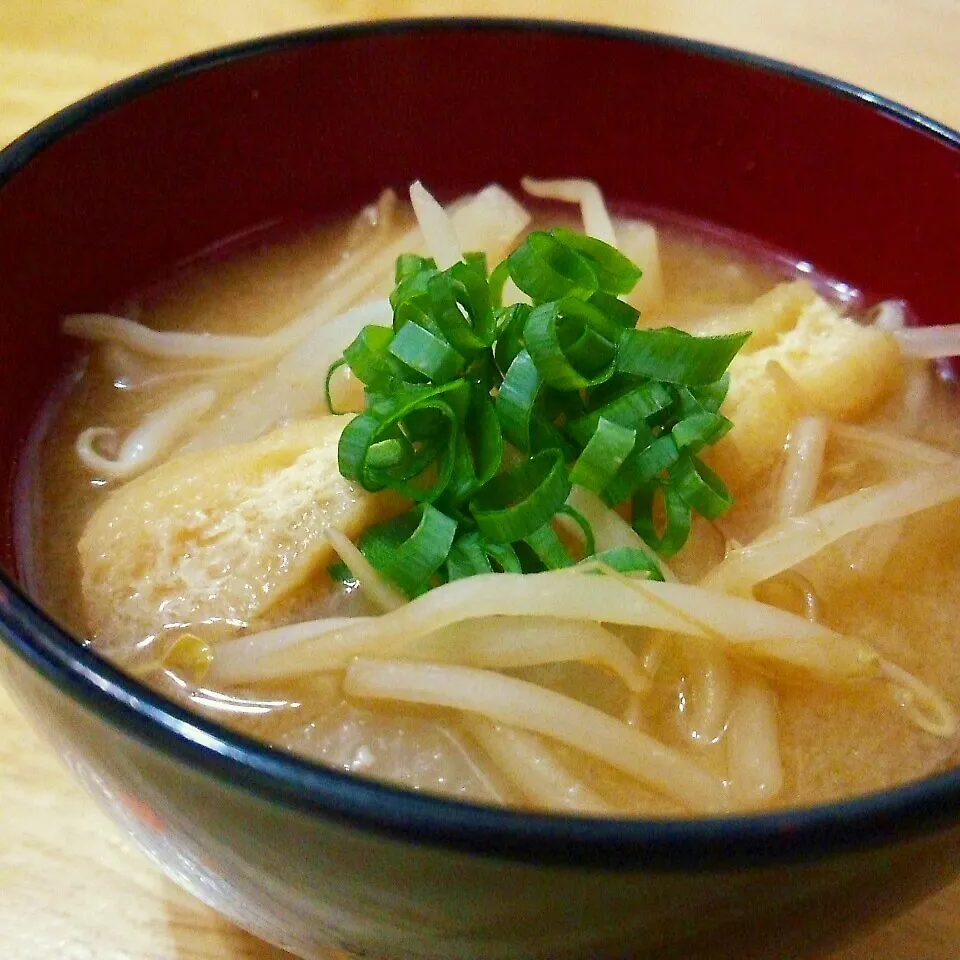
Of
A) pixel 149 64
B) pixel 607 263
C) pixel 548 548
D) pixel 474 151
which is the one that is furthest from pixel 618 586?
pixel 149 64

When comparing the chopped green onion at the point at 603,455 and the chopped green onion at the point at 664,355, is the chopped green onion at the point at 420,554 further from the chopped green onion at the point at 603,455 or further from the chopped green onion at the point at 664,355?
the chopped green onion at the point at 664,355

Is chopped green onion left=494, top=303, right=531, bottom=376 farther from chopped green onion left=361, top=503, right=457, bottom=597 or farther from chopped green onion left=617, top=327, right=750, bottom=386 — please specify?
chopped green onion left=361, top=503, right=457, bottom=597

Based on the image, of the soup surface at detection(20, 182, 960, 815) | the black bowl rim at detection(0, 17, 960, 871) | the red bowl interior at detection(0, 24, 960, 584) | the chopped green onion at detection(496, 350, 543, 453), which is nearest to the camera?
the black bowl rim at detection(0, 17, 960, 871)

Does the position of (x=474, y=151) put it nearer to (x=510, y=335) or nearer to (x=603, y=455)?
(x=510, y=335)

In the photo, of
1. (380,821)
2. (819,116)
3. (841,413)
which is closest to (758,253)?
(819,116)

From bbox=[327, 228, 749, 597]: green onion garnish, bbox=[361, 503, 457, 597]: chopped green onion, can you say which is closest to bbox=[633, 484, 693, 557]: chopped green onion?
bbox=[327, 228, 749, 597]: green onion garnish
